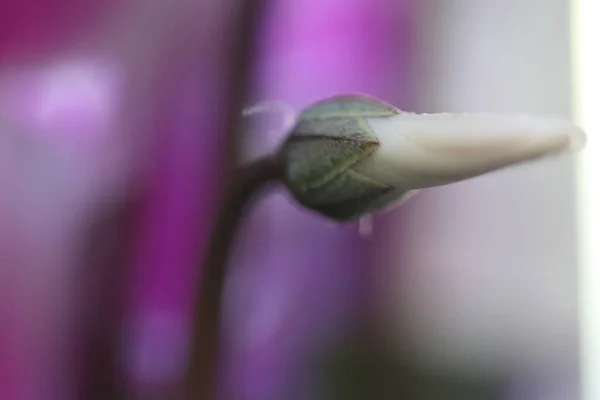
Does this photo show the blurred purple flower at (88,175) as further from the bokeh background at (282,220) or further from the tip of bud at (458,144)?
the tip of bud at (458,144)

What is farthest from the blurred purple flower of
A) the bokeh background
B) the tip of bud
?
the tip of bud

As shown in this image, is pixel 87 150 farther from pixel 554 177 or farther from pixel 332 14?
pixel 554 177

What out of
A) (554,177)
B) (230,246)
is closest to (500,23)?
(554,177)

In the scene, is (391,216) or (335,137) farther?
(391,216)

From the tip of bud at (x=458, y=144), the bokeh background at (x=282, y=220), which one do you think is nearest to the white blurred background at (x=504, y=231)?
the bokeh background at (x=282, y=220)

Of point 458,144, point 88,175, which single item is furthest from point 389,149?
point 88,175

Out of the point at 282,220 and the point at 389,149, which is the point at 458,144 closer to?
the point at 389,149
